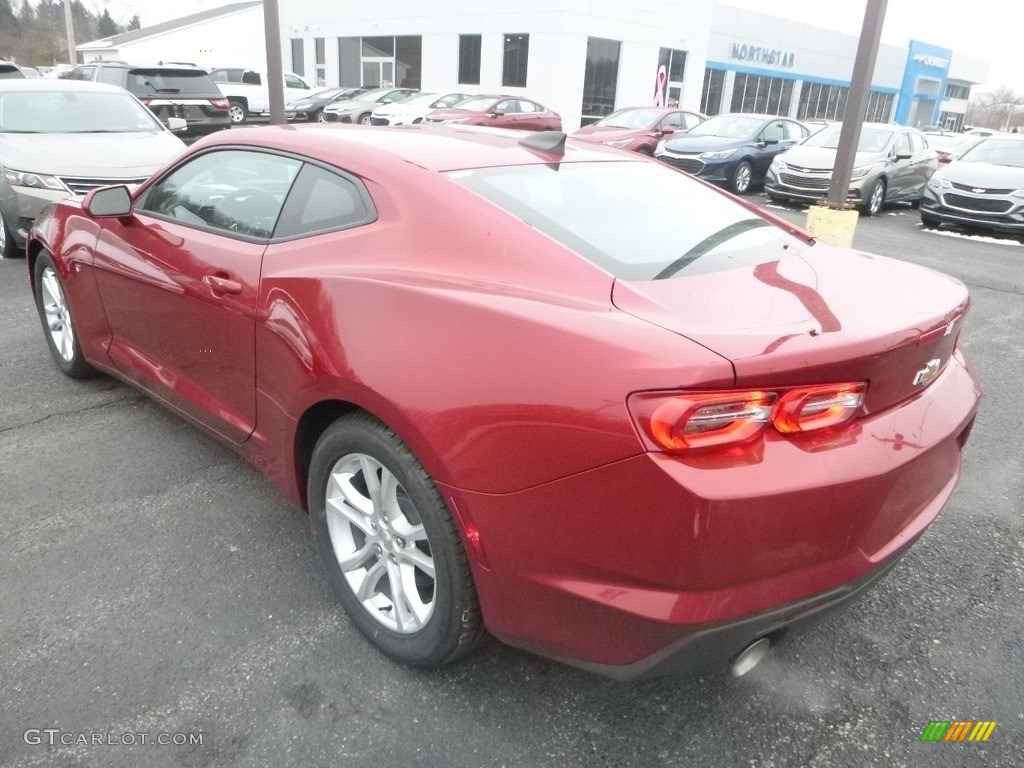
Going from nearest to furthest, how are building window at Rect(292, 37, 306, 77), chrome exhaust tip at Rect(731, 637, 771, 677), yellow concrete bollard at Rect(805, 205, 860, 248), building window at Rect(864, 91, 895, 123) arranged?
chrome exhaust tip at Rect(731, 637, 771, 677), yellow concrete bollard at Rect(805, 205, 860, 248), building window at Rect(292, 37, 306, 77), building window at Rect(864, 91, 895, 123)

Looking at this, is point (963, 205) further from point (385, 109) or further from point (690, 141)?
point (385, 109)

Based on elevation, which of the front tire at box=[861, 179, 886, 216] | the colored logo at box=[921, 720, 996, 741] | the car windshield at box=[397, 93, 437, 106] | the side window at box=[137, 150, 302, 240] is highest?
the side window at box=[137, 150, 302, 240]

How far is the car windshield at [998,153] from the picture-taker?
39.4 feet

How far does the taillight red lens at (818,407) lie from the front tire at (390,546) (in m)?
0.85

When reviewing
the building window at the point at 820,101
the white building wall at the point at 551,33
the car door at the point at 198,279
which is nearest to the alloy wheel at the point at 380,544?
the car door at the point at 198,279

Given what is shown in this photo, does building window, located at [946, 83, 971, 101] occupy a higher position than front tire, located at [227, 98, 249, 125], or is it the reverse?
building window, located at [946, 83, 971, 101]

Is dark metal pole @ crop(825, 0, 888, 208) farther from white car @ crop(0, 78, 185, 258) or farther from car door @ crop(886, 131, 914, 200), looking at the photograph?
white car @ crop(0, 78, 185, 258)

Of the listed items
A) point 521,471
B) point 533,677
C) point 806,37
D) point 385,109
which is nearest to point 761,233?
point 521,471

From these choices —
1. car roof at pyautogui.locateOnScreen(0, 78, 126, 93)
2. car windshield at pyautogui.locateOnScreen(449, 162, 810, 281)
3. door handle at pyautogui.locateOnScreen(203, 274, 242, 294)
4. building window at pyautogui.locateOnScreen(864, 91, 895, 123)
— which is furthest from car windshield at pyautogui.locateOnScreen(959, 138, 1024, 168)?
building window at pyautogui.locateOnScreen(864, 91, 895, 123)

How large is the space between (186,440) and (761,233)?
8.90 ft

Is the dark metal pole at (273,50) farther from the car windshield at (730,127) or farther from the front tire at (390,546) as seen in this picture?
the car windshield at (730,127)

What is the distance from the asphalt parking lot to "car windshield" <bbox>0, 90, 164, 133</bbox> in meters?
5.59

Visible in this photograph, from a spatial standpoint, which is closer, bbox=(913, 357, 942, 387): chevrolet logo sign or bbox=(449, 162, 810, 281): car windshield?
bbox=(913, 357, 942, 387): chevrolet logo sign

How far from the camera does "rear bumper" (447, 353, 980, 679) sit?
1.65m
